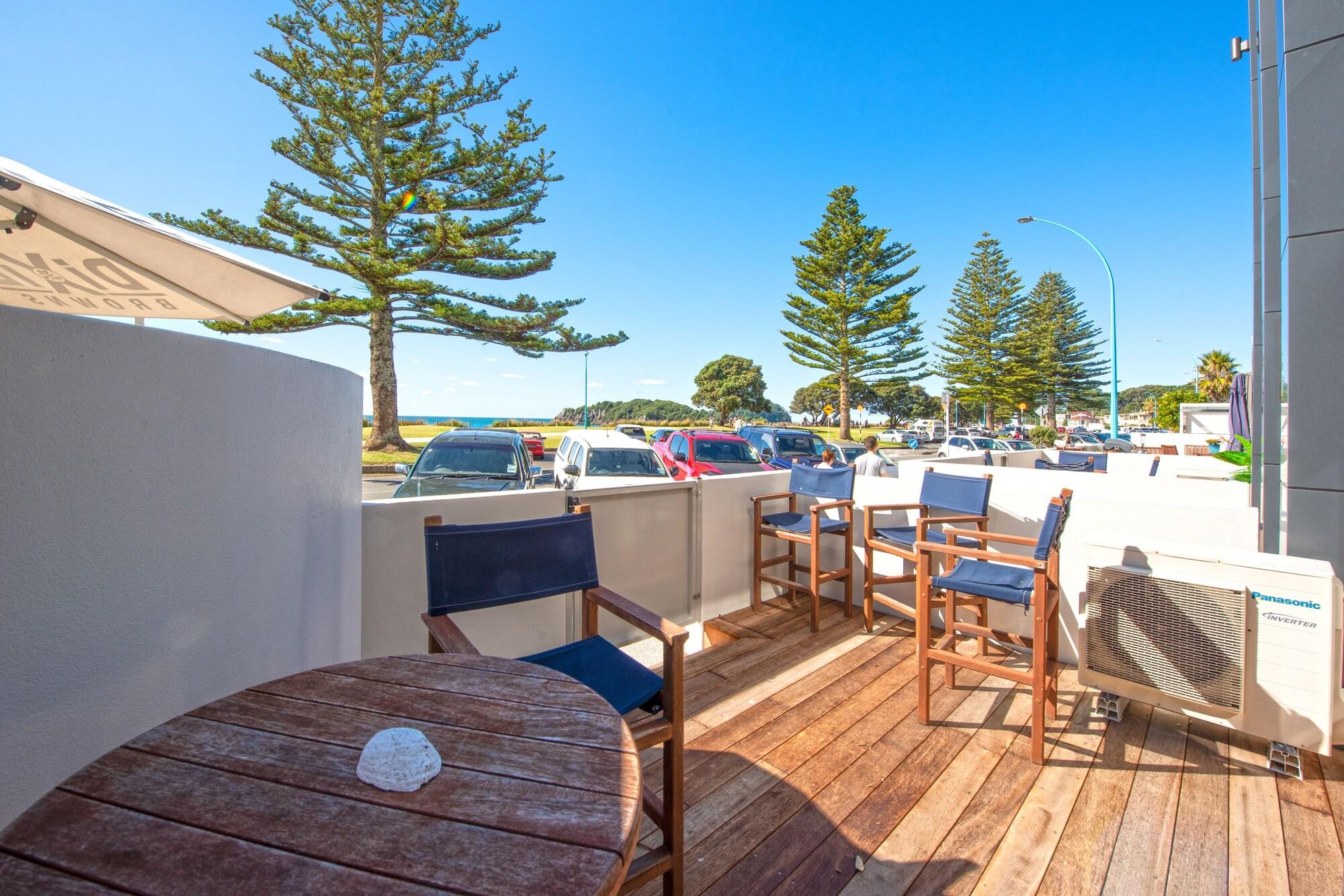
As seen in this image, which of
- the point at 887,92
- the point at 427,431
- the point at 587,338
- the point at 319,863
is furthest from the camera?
the point at 427,431

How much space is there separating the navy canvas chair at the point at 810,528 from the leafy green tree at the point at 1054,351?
1165 inches

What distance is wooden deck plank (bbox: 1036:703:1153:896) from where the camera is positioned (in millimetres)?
1508

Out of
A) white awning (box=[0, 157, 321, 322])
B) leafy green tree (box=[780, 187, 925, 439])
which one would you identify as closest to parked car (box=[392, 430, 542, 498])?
white awning (box=[0, 157, 321, 322])

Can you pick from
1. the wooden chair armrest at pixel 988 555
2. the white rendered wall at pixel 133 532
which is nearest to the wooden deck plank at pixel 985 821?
the wooden chair armrest at pixel 988 555

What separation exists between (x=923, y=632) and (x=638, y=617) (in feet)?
4.42

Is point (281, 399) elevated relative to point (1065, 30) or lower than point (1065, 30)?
lower

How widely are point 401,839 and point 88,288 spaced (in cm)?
327

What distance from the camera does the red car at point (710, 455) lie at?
27.5 feet

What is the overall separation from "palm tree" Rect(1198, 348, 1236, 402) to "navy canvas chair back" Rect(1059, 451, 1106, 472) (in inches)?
941

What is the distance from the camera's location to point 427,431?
28016mm

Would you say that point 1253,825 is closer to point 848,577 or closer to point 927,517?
point 927,517

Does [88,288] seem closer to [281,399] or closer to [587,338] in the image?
[281,399]

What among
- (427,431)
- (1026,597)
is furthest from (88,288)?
(427,431)

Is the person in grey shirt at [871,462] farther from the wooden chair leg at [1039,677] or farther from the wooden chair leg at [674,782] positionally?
the wooden chair leg at [674,782]
